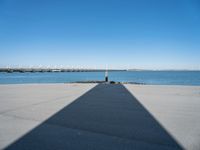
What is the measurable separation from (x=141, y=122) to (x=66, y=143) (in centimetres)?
228

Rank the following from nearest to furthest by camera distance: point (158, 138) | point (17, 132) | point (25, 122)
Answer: point (158, 138) < point (17, 132) < point (25, 122)

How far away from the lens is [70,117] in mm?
5535

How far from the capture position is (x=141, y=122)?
5.05m

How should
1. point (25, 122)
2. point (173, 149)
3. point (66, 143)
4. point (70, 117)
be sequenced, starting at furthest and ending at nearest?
point (70, 117) < point (25, 122) < point (66, 143) < point (173, 149)

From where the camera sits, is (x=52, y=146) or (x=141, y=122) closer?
(x=52, y=146)

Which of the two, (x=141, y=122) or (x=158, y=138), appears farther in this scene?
(x=141, y=122)

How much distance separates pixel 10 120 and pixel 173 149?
4220 millimetres

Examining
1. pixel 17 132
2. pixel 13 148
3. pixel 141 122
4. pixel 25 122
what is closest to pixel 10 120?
pixel 25 122

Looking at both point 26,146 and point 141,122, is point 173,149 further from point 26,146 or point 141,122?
point 26,146

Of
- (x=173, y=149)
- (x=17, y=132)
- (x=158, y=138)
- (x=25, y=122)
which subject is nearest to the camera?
(x=173, y=149)

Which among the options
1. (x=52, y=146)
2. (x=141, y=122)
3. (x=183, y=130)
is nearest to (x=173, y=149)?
(x=183, y=130)

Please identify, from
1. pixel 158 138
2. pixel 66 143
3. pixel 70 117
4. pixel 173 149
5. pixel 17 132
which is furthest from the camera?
pixel 70 117

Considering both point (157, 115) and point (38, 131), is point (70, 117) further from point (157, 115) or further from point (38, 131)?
point (157, 115)

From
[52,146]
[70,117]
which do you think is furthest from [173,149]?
[70,117]
